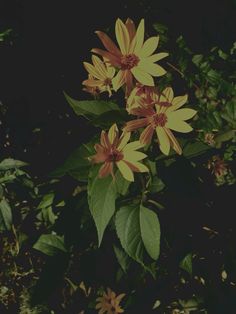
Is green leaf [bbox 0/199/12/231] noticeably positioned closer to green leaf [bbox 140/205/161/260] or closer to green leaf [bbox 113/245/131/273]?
green leaf [bbox 113/245/131/273]

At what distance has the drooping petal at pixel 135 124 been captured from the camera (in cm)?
106

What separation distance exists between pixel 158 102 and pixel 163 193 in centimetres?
36

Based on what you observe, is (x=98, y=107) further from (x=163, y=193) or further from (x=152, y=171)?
(x=163, y=193)

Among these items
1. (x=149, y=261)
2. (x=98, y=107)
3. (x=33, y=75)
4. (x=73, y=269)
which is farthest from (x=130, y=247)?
(x=33, y=75)

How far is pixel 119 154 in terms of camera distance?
1097 millimetres

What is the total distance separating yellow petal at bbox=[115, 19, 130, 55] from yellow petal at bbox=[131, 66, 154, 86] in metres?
0.06

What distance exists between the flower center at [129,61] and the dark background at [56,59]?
0.92 metres

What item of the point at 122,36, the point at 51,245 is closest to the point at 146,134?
the point at 122,36

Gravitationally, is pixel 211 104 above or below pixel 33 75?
below

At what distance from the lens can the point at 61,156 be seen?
2.06 metres

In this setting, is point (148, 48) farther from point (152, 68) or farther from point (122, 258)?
point (122, 258)

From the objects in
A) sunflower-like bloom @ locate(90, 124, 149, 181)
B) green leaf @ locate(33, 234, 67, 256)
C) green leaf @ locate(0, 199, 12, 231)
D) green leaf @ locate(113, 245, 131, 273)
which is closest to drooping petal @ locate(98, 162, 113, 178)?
sunflower-like bloom @ locate(90, 124, 149, 181)

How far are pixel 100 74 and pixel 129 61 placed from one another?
12 centimetres

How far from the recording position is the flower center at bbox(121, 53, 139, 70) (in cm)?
107
